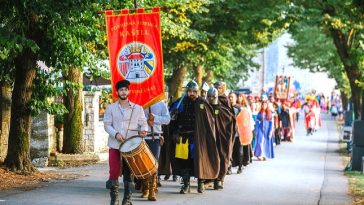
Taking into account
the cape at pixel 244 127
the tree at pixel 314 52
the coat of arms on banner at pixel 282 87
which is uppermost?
the tree at pixel 314 52

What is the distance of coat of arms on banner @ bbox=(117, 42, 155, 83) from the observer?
14648 millimetres

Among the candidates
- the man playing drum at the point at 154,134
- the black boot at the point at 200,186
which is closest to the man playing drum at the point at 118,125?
the man playing drum at the point at 154,134

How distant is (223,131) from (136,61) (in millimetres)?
2343

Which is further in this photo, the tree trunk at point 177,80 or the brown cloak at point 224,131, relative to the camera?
the tree trunk at point 177,80

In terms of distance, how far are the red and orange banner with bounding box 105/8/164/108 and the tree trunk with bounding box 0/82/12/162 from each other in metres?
5.09

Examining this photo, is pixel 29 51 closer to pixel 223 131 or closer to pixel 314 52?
pixel 223 131

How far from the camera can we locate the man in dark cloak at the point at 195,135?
15.1 metres

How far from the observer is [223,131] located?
Result: 1611cm

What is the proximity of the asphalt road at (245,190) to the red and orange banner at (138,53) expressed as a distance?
1.65m

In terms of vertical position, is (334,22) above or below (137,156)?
above

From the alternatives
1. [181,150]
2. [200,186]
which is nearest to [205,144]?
[181,150]

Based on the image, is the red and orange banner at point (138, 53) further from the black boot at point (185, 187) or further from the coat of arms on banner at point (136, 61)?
the black boot at point (185, 187)

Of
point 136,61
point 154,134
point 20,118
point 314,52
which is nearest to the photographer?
point 154,134

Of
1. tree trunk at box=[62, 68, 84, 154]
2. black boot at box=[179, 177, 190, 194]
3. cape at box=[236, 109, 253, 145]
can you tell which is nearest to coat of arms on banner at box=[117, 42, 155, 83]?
black boot at box=[179, 177, 190, 194]
